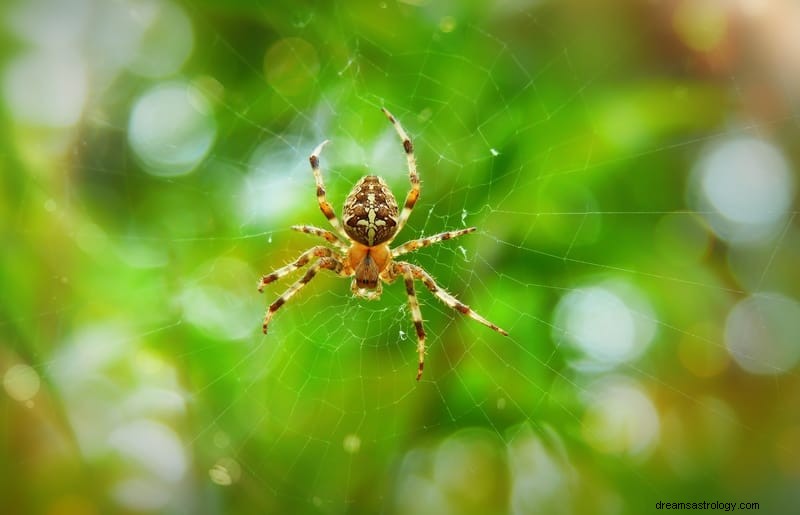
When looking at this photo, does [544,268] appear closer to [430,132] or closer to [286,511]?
[430,132]

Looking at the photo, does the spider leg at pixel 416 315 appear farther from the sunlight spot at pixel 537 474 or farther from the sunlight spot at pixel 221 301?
the sunlight spot at pixel 221 301

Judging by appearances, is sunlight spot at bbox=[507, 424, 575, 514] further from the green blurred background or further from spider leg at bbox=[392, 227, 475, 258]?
spider leg at bbox=[392, 227, 475, 258]

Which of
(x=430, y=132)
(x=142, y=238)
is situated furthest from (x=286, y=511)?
(x=430, y=132)

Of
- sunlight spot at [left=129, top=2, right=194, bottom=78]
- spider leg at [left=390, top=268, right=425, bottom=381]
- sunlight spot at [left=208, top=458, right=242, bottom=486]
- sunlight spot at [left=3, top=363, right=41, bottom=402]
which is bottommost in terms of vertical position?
sunlight spot at [left=208, top=458, right=242, bottom=486]

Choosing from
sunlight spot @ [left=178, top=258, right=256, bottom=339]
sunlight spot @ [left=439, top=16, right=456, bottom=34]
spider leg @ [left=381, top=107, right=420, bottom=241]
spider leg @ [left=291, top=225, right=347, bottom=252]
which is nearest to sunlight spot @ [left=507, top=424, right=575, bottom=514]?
spider leg @ [left=381, top=107, right=420, bottom=241]

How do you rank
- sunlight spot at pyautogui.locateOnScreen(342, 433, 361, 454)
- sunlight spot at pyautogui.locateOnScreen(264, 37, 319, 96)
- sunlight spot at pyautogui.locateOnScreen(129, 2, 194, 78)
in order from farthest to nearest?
sunlight spot at pyautogui.locateOnScreen(129, 2, 194, 78)
sunlight spot at pyautogui.locateOnScreen(264, 37, 319, 96)
sunlight spot at pyautogui.locateOnScreen(342, 433, 361, 454)

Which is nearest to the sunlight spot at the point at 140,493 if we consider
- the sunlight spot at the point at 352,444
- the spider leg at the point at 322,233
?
the sunlight spot at the point at 352,444

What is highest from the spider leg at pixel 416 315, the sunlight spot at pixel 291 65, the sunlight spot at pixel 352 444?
the sunlight spot at pixel 291 65
